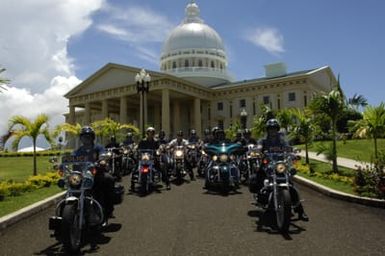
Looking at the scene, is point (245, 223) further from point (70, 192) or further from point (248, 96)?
point (248, 96)

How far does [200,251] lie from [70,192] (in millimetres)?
2263

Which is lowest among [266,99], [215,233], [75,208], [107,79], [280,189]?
[215,233]

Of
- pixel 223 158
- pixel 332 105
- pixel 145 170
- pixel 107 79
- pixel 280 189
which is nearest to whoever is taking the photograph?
pixel 280 189

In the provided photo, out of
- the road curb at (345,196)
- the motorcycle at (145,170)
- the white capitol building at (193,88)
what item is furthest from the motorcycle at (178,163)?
the white capitol building at (193,88)

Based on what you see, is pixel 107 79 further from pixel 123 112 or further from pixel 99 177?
pixel 99 177

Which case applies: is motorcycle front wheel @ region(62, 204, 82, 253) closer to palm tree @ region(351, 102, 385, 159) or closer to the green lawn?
palm tree @ region(351, 102, 385, 159)

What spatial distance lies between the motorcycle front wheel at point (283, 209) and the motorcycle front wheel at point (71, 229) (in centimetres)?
336

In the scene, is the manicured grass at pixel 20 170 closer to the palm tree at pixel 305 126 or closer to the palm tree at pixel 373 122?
the palm tree at pixel 305 126

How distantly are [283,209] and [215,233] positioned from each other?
1.23 m

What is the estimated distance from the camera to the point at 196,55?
80.1m

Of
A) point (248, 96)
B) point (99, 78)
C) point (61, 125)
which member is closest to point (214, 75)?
point (248, 96)

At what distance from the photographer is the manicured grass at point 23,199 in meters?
9.55

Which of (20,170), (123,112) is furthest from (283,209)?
(123,112)

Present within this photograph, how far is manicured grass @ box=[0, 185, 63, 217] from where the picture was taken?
9.55 m
